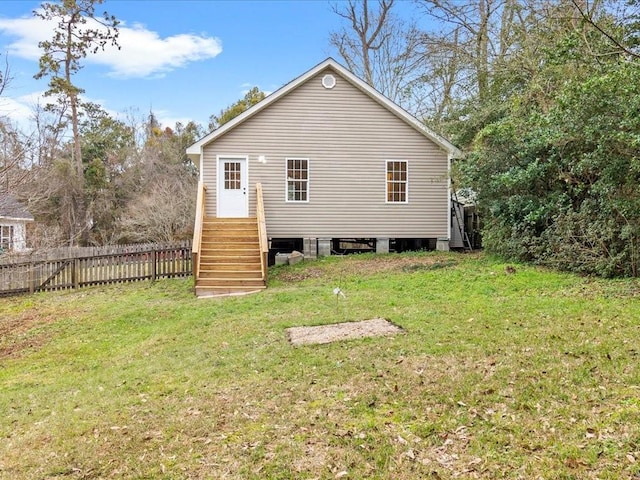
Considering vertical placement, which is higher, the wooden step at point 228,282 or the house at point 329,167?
the house at point 329,167

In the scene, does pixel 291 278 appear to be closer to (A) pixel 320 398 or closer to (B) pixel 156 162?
(A) pixel 320 398

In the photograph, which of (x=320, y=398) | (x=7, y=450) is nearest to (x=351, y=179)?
(x=320, y=398)

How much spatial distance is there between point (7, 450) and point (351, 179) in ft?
40.9

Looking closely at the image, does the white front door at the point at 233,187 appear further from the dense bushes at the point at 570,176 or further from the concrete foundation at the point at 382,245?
the dense bushes at the point at 570,176

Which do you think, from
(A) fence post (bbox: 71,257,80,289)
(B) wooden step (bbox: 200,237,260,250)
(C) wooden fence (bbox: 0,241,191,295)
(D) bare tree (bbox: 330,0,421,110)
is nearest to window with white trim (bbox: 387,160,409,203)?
(B) wooden step (bbox: 200,237,260,250)

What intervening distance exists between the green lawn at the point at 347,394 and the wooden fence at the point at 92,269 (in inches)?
231

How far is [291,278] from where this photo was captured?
11.9 metres

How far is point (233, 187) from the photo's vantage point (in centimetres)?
1464

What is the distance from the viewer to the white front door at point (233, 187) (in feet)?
47.7

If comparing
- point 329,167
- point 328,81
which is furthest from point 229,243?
point 328,81

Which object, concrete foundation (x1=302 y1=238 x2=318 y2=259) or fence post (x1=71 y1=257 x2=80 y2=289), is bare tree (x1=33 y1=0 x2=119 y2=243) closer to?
fence post (x1=71 y1=257 x2=80 y2=289)

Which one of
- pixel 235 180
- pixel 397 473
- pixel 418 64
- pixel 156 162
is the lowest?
pixel 397 473

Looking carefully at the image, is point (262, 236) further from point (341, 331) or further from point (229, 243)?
point (341, 331)

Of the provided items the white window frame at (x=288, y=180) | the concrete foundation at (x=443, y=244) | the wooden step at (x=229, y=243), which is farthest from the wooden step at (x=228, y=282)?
the concrete foundation at (x=443, y=244)
